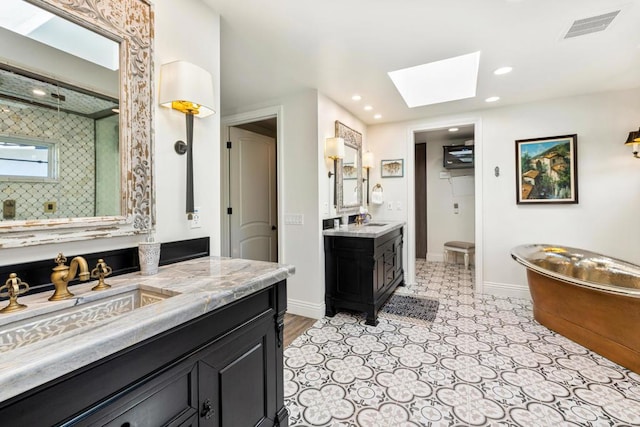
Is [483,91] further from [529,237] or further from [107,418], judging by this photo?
[107,418]

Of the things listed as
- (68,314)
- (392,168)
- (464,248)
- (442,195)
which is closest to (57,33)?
(68,314)

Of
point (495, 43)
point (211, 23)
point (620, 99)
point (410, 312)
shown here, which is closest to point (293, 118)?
point (211, 23)

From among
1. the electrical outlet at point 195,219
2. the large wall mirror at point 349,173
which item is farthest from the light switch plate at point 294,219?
Answer: the electrical outlet at point 195,219

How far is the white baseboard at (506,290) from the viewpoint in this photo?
Answer: 349 cm

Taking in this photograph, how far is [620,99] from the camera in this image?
3.04 m

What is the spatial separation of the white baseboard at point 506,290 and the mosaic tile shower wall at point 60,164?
421 cm

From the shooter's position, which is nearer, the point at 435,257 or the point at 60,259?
the point at 60,259

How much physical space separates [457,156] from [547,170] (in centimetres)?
186

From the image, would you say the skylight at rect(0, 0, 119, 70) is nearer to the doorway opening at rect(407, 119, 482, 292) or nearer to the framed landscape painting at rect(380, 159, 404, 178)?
the framed landscape painting at rect(380, 159, 404, 178)

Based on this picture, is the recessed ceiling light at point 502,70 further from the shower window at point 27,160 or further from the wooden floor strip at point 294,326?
the shower window at point 27,160

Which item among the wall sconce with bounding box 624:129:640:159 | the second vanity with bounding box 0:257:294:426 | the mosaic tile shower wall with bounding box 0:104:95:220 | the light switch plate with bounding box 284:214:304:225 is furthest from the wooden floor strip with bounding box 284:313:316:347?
the wall sconce with bounding box 624:129:640:159

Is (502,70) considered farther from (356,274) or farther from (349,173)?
(356,274)

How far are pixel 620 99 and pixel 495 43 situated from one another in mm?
2191

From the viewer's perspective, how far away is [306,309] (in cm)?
304
